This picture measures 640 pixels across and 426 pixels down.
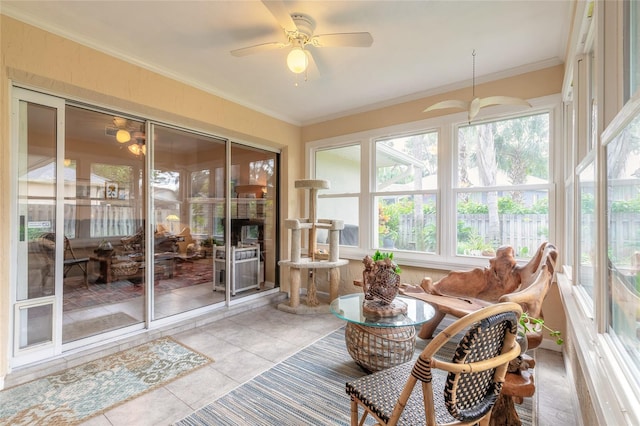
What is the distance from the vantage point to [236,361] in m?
2.58

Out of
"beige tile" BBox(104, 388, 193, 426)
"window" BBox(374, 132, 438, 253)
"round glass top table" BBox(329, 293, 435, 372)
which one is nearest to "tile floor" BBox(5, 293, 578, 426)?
"beige tile" BBox(104, 388, 193, 426)

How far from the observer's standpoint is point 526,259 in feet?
9.99

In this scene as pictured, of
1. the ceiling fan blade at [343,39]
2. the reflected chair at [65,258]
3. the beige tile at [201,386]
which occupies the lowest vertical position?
the beige tile at [201,386]

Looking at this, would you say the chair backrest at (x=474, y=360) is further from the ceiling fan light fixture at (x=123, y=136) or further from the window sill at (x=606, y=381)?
the ceiling fan light fixture at (x=123, y=136)

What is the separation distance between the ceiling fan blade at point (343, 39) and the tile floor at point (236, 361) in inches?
106

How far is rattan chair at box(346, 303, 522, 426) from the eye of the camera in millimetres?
985

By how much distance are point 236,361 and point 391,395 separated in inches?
68.2

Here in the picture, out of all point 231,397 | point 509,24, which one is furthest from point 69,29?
point 509,24

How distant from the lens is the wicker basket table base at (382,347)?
2230mm

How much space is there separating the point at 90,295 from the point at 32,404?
1.08 meters

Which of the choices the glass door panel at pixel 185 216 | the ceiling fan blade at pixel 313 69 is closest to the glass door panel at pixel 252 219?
the glass door panel at pixel 185 216

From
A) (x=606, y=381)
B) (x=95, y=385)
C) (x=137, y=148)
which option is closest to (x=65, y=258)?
(x=95, y=385)

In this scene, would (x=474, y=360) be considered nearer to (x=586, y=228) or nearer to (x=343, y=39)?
(x=586, y=228)

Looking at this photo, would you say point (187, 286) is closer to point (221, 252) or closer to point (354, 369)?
point (221, 252)
